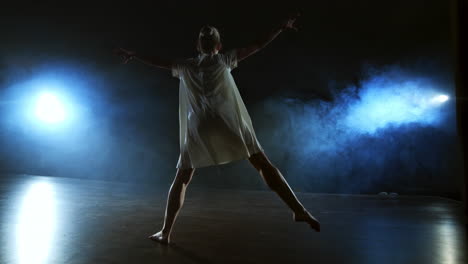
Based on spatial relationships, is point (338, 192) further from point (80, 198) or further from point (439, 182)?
point (80, 198)

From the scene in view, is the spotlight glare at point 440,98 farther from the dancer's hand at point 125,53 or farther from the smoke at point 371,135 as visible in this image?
the dancer's hand at point 125,53

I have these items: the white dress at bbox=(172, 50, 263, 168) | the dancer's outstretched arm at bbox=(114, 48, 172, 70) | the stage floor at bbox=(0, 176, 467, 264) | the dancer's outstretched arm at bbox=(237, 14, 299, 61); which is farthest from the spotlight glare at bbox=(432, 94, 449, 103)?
the dancer's outstretched arm at bbox=(114, 48, 172, 70)

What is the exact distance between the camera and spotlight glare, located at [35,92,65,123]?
7.75 metres

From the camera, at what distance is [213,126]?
85.9 inches

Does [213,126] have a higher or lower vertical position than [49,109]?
lower

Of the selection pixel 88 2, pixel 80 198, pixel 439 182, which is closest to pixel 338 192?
pixel 439 182

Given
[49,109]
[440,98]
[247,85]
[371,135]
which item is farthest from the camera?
[49,109]

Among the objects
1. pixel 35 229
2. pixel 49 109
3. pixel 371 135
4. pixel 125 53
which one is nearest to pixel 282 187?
pixel 125 53

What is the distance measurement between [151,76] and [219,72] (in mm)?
5188

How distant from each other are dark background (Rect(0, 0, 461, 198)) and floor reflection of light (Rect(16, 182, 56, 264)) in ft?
10.7

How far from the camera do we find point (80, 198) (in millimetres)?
4379

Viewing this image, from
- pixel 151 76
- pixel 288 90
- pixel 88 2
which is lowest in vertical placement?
pixel 288 90

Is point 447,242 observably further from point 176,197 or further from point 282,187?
point 176,197

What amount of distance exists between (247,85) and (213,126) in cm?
440
